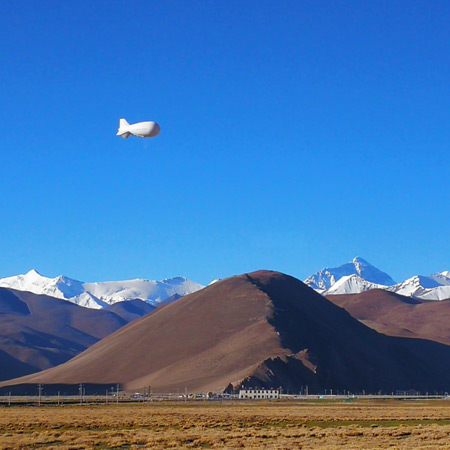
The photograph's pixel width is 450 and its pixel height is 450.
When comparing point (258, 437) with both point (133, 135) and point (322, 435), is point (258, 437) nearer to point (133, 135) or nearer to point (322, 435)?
point (322, 435)

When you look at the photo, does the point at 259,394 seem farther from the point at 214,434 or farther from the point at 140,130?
the point at 214,434

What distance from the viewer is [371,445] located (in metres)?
54.4

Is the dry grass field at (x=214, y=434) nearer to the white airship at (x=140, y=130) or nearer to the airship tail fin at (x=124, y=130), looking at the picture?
the white airship at (x=140, y=130)

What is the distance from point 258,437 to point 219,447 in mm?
8264

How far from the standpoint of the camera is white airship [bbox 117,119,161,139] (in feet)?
429

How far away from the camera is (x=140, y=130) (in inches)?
5271

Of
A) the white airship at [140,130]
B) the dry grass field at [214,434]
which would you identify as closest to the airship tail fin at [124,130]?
the white airship at [140,130]

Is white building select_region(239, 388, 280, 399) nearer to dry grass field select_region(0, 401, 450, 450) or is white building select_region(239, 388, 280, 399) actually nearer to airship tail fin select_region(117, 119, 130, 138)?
airship tail fin select_region(117, 119, 130, 138)

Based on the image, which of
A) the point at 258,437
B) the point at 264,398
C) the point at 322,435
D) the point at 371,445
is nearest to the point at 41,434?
the point at 258,437

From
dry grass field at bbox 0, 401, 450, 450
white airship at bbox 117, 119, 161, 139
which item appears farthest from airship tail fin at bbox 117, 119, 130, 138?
dry grass field at bbox 0, 401, 450, 450

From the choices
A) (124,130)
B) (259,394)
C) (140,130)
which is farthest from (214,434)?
(259,394)

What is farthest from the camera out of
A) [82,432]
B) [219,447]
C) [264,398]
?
[264,398]

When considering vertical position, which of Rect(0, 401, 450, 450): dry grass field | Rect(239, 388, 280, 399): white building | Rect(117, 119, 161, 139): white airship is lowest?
Rect(0, 401, 450, 450): dry grass field

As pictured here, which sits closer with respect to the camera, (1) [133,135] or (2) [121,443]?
(2) [121,443]
